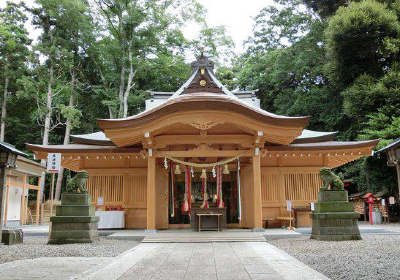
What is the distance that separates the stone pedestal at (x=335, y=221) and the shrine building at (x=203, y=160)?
2.19m

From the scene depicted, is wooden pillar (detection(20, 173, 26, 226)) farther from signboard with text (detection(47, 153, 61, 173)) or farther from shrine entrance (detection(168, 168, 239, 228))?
shrine entrance (detection(168, 168, 239, 228))

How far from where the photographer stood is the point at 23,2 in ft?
84.9

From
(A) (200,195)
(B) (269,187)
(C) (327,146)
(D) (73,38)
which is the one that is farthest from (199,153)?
(D) (73,38)

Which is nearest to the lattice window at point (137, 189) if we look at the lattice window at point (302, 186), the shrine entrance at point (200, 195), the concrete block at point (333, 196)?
the shrine entrance at point (200, 195)

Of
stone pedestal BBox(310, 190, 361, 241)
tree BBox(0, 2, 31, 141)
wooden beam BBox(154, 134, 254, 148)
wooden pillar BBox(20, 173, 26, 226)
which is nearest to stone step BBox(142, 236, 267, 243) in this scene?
stone pedestal BBox(310, 190, 361, 241)

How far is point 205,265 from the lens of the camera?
584 centimetres

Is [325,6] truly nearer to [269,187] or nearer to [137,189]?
[269,187]

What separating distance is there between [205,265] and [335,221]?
4.87m

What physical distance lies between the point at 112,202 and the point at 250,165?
5377 millimetres

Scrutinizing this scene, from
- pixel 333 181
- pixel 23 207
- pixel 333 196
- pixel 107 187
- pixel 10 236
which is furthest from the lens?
pixel 23 207

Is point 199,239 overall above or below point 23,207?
below

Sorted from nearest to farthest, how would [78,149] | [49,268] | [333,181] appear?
[49,268], [333,181], [78,149]

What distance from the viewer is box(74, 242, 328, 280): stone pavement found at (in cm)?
493

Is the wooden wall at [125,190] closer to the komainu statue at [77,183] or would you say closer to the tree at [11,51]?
the komainu statue at [77,183]
